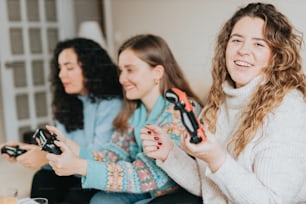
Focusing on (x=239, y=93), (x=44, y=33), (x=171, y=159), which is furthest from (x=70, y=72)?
(x=44, y=33)

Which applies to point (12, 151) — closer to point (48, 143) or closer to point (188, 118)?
point (48, 143)

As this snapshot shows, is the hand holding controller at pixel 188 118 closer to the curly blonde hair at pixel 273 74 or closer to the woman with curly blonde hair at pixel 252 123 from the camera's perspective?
the woman with curly blonde hair at pixel 252 123

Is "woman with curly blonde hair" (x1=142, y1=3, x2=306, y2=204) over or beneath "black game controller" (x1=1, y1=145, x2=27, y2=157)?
over

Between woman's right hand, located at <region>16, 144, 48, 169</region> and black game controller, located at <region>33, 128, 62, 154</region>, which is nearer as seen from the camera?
black game controller, located at <region>33, 128, 62, 154</region>

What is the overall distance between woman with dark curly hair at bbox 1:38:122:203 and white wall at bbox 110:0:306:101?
0.94 ft

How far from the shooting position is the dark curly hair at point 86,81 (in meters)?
1.59

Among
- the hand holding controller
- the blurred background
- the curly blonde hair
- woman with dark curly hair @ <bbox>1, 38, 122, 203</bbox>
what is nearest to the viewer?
the hand holding controller

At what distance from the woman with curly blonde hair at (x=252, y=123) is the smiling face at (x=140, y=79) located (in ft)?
0.79

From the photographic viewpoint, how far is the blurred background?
6.20 feet

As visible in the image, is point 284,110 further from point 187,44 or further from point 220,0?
point 187,44

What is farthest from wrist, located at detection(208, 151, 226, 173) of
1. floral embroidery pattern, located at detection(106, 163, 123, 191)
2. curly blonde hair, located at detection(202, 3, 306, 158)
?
floral embroidery pattern, located at detection(106, 163, 123, 191)

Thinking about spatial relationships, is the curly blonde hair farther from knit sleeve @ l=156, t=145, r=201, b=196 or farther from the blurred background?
the blurred background

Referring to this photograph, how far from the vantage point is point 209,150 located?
871 mm

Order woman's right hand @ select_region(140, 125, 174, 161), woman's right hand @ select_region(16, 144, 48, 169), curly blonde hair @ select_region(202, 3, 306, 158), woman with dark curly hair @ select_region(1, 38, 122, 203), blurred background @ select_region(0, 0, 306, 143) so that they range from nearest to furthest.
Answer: curly blonde hair @ select_region(202, 3, 306, 158) < woman's right hand @ select_region(140, 125, 174, 161) < woman's right hand @ select_region(16, 144, 48, 169) < woman with dark curly hair @ select_region(1, 38, 122, 203) < blurred background @ select_region(0, 0, 306, 143)
